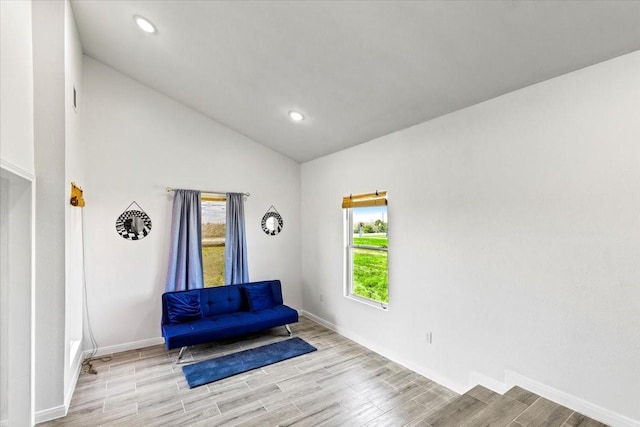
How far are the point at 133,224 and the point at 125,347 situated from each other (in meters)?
1.55

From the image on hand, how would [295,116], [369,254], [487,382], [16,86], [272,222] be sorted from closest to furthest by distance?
[16,86] < [487,382] < [295,116] < [369,254] < [272,222]

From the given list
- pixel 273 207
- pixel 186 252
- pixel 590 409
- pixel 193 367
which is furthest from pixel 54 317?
pixel 590 409

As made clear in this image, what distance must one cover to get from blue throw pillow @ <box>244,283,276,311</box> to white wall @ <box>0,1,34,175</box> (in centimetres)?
279

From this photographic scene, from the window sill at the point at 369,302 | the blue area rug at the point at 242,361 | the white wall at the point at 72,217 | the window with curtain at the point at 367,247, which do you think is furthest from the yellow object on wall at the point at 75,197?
the window sill at the point at 369,302

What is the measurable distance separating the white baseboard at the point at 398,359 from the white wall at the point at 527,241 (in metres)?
0.02

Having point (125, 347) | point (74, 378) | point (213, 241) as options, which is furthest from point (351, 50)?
point (125, 347)

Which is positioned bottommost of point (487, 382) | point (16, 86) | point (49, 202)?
point (487, 382)

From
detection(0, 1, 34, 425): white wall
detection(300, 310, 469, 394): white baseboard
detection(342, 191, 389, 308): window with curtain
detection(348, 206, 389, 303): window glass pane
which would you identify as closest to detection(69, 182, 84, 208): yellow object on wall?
detection(0, 1, 34, 425): white wall

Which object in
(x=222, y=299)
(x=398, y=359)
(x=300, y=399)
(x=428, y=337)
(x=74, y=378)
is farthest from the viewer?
(x=222, y=299)

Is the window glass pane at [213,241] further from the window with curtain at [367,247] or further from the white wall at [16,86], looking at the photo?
the white wall at [16,86]

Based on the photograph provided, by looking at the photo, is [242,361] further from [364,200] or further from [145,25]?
[145,25]

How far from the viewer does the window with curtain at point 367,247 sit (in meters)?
3.73

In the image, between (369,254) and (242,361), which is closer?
(242,361)

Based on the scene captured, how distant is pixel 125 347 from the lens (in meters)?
3.78
